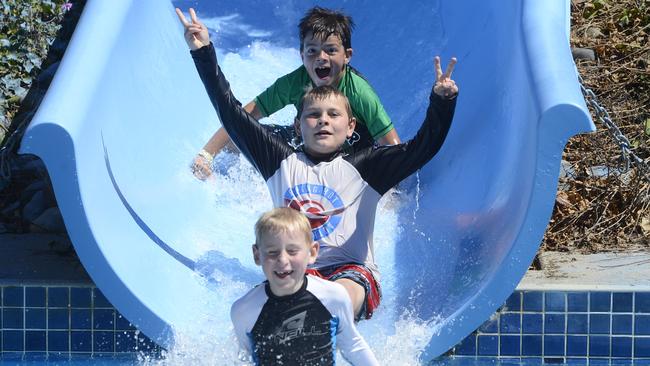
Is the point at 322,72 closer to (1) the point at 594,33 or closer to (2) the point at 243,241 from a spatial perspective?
(2) the point at 243,241

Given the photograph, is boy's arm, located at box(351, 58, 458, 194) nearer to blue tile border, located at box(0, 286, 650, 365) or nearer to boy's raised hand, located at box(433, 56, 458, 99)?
boy's raised hand, located at box(433, 56, 458, 99)

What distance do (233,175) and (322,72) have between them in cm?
66

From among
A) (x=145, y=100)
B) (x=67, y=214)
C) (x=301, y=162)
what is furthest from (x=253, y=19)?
(x=67, y=214)

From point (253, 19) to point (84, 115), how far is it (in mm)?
2871

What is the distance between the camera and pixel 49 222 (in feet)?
14.6

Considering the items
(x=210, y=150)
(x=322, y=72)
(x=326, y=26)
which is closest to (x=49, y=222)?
(x=210, y=150)

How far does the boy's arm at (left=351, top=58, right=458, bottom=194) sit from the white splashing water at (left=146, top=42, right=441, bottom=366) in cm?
46

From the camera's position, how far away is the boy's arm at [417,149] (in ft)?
11.1

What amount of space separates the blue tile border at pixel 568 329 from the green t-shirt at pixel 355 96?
0.92 m

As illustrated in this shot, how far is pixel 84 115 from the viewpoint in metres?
3.26

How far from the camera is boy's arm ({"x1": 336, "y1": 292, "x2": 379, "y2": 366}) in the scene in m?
2.93

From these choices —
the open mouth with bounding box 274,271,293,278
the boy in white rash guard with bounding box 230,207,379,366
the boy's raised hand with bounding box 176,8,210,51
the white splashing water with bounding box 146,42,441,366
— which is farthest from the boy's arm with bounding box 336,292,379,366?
the boy's raised hand with bounding box 176,8,210,51

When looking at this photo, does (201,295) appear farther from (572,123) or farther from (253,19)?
(253,19)

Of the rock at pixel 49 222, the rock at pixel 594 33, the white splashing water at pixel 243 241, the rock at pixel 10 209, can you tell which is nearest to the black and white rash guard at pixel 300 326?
the white splashing water at pixel 243 241
